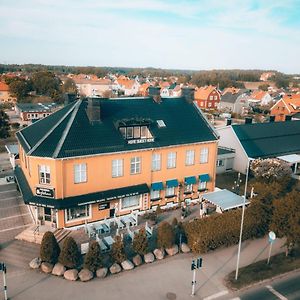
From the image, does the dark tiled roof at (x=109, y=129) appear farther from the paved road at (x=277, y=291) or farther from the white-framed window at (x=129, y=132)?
the paved road at (x=277, y=291)

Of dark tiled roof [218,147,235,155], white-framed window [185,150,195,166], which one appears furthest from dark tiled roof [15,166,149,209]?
dark tiled roof [218,147,235,155]

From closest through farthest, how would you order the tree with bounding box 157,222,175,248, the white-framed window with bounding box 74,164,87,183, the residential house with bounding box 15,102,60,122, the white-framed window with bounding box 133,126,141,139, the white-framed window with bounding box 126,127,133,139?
the tree with bounding box 157,222,175,248 < the white-framed window with bounding box 74,164,87,183 < the white-framed window with bounding box 126,127,133,139 < the white-framed window with bounding box 133,126,141,139 < the residential house with bounding box 15,102,60,122

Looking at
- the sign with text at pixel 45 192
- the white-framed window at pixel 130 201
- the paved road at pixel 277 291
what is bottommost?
the paved road at pixel 277 291

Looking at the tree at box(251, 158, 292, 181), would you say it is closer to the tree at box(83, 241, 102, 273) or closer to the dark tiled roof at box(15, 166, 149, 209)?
the dark tiled roof at box(15, 166, 149, 209)

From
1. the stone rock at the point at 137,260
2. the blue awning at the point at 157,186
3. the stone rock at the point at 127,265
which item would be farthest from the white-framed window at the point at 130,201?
the stone rock at the point at 127,265

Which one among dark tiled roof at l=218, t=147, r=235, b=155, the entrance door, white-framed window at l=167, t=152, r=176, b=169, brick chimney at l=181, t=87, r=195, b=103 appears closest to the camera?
the entrance door

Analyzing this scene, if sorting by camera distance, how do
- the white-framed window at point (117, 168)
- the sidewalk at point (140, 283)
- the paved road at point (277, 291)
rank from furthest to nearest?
the white-framed window at point (117, 168) → the paved road at point (277, 291) → the sidewalk at point (140, 283)
